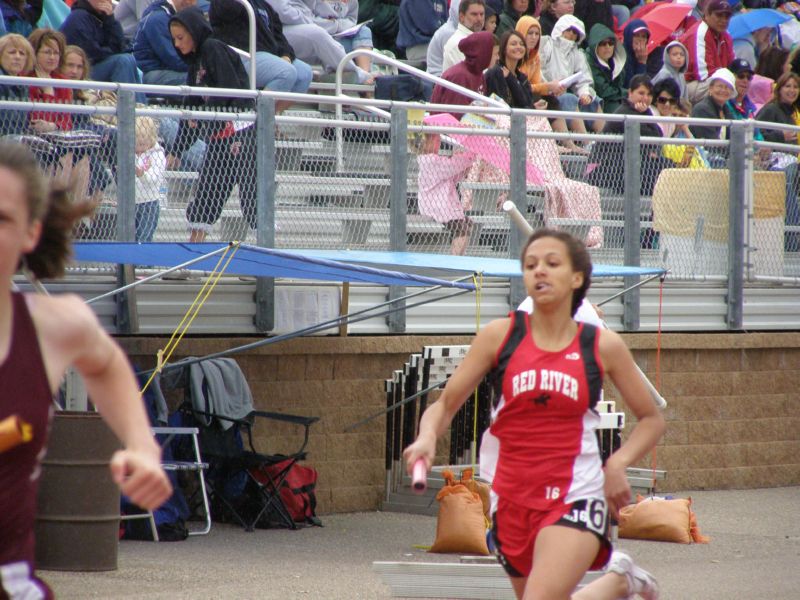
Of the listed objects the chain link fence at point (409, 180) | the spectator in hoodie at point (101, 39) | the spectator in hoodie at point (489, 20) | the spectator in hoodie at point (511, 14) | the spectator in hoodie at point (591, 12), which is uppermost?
the spectator in hoodie at point (591, 12)

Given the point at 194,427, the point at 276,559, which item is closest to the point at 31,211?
the point at 276,559

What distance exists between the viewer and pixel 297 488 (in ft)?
33.9

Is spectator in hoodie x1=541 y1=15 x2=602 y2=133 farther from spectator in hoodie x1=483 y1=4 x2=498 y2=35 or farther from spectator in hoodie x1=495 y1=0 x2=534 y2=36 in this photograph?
spectator in hoodie x1=483 y1=4 x2=498 y2=35

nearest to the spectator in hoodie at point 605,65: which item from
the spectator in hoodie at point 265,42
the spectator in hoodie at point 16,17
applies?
the spectator in hoodie at point 265,42

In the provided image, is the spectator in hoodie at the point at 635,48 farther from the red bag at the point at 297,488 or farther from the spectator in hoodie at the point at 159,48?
the red bag at the point at 297,488

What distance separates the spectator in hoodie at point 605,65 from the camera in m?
15.3

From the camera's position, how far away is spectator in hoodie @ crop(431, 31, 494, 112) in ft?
40.7

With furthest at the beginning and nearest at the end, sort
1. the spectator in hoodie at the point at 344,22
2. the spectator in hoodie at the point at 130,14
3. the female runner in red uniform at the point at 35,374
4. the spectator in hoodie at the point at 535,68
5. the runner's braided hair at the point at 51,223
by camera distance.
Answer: the spectator in hoodie at the point at 344,22
the spectator in hoodie at the point at 535,68
the spectator in hoodie at the point at 130,14
the runner's braided hair at the point at 51,223
the female runner in red uniform at the point at 35,374

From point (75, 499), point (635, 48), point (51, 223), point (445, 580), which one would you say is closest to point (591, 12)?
point (635, 48)

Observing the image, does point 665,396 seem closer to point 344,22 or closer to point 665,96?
point 665,96

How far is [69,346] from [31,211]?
301mm

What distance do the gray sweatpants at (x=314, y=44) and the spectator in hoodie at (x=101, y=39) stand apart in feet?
8.46

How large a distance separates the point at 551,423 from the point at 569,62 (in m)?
9.93

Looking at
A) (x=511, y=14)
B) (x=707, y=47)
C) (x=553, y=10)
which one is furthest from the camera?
(x=707, y=47)
